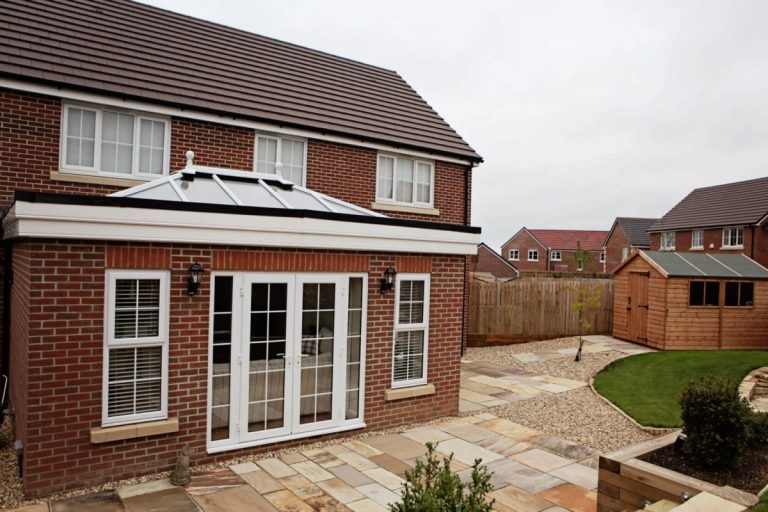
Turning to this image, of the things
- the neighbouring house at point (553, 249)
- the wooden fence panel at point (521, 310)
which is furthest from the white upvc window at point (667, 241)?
the neighbouring house at point (553, 249)

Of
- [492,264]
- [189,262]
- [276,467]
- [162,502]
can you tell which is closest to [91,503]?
[162,502]

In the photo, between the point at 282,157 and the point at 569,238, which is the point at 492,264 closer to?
the point at 569,238

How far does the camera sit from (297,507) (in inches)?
212

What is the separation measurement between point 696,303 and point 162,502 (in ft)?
52.2

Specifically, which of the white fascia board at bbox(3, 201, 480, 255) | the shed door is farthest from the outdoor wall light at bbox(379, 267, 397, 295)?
the shed door

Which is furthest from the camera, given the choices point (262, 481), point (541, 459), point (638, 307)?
point (638, 307)

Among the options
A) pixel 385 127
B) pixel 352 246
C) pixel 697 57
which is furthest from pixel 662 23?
pixel 352 246

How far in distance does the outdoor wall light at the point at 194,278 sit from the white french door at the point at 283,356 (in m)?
0.29

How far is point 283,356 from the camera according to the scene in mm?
6961

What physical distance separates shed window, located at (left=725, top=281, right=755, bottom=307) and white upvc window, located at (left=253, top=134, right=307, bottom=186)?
545 inches

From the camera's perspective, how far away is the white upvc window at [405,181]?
12.7 m

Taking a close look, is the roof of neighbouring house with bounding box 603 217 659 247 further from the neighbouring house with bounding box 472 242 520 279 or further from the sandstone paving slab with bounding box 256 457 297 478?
the sandstone paving slab with bounding box 256 457 297 478

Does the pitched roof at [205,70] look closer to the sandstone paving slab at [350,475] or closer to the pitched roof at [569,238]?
the sandstone paving slab at [350,475]

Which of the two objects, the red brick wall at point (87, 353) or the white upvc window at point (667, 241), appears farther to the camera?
the white upvc window at point (667, 241)
